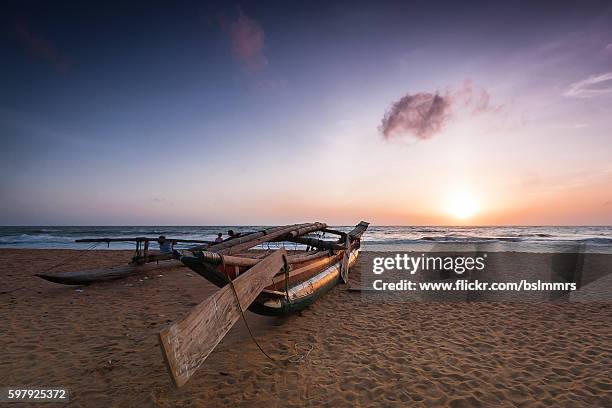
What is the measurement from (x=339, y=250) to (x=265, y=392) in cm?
768

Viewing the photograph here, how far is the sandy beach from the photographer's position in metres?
4.33

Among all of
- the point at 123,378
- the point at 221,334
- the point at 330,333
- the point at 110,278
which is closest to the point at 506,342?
the point at 330,333

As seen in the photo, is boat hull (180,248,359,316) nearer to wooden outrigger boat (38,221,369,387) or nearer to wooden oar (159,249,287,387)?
wooden outrigger boat (38,221,369,387)

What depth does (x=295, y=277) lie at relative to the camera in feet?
24.8

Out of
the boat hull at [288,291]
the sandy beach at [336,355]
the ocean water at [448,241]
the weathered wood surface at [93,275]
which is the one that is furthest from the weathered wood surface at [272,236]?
the ocean water at [448,241]

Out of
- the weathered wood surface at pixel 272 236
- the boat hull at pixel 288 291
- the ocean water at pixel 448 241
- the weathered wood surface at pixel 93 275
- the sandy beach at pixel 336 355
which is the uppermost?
the weathered wood surface at pixel 272 236

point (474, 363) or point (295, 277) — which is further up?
point (295, 277)

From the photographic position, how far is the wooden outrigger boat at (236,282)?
8.89 feet

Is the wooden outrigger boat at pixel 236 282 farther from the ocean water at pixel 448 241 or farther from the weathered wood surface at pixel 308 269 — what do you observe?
the ocean water at pixel 448 241

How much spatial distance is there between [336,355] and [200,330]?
3.61 meters

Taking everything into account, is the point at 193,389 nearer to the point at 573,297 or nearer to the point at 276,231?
the point at 276,231

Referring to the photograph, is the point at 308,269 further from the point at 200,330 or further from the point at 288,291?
the point at 200,330

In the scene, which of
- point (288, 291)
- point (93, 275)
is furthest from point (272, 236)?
point (93, 275)

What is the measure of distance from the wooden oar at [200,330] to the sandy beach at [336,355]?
5.40ft
